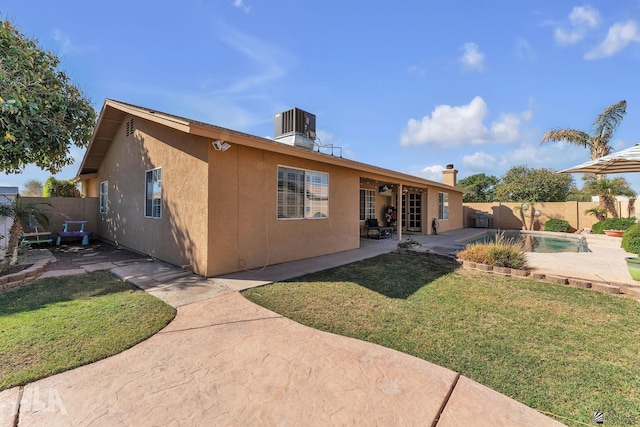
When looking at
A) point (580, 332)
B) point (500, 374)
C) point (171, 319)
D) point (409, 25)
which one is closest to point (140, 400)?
point (171, 319)

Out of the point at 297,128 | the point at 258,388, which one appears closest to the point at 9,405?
the point at 258,388

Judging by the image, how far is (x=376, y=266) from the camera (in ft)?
24.5

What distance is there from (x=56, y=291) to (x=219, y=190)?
3389 mm

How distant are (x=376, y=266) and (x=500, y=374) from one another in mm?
4708

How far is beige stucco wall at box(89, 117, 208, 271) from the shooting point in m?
6.22

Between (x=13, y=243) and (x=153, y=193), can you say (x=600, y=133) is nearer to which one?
(x=153, y=193)

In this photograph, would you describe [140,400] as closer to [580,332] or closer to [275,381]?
[275,381]

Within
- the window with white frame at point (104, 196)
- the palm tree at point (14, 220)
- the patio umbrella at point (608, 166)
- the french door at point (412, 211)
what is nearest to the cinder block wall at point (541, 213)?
the french door at point (412, 211)

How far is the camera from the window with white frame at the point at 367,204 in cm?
1447

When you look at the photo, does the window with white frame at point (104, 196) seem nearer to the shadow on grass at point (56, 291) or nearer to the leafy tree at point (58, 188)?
the leafy tree at point (58, 188)

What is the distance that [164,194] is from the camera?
24.5 ft

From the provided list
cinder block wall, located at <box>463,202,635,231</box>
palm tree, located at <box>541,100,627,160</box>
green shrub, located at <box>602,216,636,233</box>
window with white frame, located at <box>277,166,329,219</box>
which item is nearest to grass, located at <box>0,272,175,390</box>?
window with white frame, located at <box>277,166,329,219</box>

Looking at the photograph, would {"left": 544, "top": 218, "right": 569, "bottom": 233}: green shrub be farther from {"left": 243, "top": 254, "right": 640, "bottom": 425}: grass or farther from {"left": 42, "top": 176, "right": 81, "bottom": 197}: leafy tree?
{"left": 42, "top": 176, "right": 81, "bottom": 197}: leafy tree

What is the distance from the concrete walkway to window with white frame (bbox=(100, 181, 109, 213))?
35.5 ft
